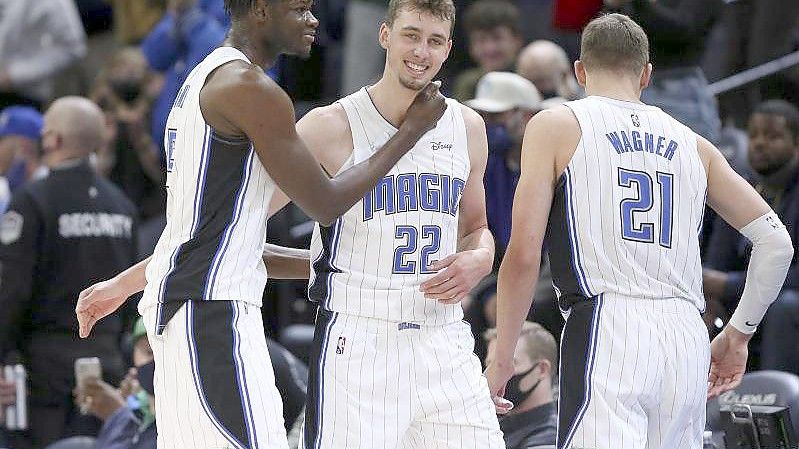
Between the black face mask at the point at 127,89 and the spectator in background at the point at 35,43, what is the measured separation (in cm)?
64

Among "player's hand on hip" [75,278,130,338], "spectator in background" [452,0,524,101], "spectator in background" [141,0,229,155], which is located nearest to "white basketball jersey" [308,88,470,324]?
"player's hand on hip" [75,278,130,338]

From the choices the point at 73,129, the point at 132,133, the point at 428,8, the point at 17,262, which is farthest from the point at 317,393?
the point at 132,133

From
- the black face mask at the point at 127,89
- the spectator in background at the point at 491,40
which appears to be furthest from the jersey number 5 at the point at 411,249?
the black face mask at the point at 127,89

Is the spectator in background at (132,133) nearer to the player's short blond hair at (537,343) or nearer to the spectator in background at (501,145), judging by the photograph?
the spectator in background at (501,145)

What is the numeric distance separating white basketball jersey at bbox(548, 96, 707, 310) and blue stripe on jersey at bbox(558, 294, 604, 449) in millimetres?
66

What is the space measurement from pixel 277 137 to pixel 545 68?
515 centimetres

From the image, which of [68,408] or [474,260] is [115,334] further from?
[474,260]

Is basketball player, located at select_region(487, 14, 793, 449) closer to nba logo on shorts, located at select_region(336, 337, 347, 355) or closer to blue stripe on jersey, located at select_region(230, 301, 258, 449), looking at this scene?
nba logo on shorts, located at select_region(336, 337, 347, 355)

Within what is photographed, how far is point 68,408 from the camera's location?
375 inches

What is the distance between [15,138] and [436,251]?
7.04 m

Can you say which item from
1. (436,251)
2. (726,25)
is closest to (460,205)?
(436,251)

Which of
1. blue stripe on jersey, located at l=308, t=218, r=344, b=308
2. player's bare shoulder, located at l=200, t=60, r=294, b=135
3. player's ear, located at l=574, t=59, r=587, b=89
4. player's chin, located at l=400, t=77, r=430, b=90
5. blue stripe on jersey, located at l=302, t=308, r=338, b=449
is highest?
player's ear, located at l=574, t=59, r=587, b=89

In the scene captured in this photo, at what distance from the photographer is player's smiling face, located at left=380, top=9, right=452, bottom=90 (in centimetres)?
545

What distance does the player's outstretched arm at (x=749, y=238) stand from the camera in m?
5.59
